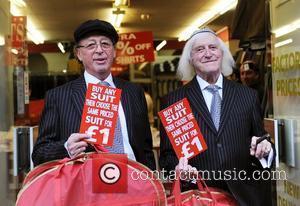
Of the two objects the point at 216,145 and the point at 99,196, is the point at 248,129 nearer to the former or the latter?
the point at 216,145

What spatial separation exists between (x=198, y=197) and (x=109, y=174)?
0.41 m

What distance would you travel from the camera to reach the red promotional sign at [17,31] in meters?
3.36

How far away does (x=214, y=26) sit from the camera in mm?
9180

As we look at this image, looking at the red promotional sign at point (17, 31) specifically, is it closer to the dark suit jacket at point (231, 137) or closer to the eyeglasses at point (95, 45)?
the eyeglasses at point (95, 45)

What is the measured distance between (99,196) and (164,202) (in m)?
0.26

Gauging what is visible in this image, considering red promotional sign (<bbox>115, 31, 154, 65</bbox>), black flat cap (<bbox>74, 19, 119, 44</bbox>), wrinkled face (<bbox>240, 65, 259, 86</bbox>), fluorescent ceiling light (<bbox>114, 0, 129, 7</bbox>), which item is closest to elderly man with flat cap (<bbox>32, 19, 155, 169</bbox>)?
black flat cap (<bbox>74, 19, 119, 44</bbox>)

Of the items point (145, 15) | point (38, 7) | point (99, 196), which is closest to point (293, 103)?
point (99, 196)

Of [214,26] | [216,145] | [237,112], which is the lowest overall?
[216,145]

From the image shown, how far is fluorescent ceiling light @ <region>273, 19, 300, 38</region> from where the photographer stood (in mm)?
2559

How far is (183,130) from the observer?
84.9 inches

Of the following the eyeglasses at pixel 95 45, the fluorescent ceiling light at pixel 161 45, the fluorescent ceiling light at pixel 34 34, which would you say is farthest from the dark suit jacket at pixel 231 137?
the fluorescent ceiling light at pixel 161 45

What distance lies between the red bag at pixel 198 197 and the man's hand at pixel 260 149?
0.78 ft

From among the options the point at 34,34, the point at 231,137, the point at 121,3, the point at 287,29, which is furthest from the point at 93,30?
the point at 34,34

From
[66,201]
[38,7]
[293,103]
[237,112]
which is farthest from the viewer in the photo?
[38,7]
